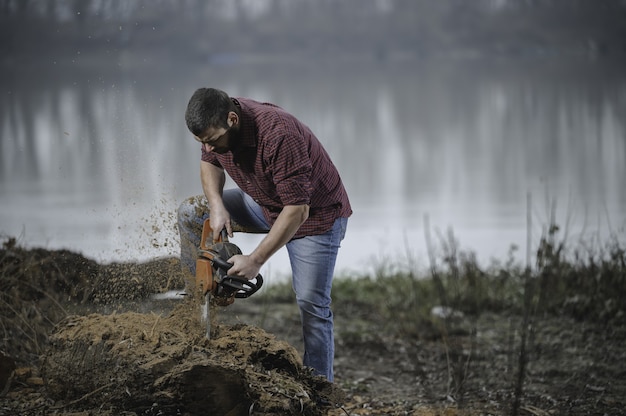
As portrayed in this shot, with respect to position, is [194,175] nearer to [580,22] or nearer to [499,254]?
[499,254]

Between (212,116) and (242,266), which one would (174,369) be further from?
(212,116)

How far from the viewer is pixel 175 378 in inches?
124

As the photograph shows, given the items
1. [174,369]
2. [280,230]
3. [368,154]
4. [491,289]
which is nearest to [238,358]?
[174,369]

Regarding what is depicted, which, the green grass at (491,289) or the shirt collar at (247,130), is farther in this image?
the green grass at (491,289)

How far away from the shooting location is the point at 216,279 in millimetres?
3475

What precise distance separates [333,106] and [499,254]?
8.01 m

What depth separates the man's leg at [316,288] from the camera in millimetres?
3807

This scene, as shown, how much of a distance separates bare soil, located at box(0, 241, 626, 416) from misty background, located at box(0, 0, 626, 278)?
0.38 m

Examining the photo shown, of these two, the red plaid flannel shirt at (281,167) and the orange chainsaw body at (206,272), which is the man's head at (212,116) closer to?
the red plaid flannel shirt at (281,167)

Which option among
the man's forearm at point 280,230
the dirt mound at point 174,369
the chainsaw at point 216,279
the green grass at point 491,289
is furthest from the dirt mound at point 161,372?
the green grass at point 491,289

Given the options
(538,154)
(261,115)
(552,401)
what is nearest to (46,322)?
(261,115)

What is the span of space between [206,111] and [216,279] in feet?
2.22

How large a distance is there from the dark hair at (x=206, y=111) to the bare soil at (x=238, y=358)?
2.65 feet

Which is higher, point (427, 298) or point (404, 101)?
point (404, 101)
